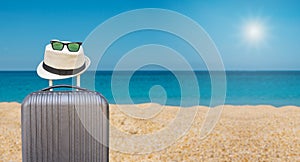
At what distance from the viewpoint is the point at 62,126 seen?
3.20 m

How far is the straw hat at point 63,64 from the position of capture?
4035 mm

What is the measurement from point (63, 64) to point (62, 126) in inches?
39.0

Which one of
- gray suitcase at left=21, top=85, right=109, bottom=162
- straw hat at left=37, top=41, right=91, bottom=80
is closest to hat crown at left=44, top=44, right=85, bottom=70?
straw hat at left=37, top=41, right=91, bottom=80

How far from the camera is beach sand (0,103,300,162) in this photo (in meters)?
5.66

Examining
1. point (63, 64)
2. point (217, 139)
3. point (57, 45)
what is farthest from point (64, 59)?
point (217, 139)

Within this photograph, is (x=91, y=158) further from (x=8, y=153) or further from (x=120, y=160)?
(x=8, y=153)

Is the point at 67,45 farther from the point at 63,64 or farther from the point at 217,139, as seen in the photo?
the point at 217,139

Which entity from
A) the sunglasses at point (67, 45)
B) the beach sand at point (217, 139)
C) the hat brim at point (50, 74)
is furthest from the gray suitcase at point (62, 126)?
the beach sand at point (217, 139)

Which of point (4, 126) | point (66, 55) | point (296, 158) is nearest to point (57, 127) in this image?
point (66, 55)

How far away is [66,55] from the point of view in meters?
4.04

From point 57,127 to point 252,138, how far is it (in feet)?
→ 12.7

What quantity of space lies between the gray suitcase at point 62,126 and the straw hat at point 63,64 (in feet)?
2.59

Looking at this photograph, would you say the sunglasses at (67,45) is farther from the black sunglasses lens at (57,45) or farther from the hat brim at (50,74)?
the hat brim at (50,74)

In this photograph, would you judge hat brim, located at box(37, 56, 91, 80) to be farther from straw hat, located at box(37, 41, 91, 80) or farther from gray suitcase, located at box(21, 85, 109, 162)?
gray suitcase, located at box(21, 85, 109, 162)
